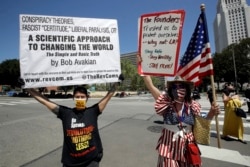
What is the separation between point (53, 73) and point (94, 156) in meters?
1.20

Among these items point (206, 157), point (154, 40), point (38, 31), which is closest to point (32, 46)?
point (38, 31)

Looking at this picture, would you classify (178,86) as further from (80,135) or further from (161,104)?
(80,135)

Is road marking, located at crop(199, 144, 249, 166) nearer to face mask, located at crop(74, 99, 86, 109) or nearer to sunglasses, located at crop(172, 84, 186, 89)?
sunglasses, located at crop(172, 84, 186, 89)

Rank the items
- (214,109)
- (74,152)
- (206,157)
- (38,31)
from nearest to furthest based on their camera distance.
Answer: (74,152)
(214,109)
(38,31)
(206,157)

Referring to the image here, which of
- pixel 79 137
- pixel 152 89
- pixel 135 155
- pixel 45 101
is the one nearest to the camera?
pixel 79 137

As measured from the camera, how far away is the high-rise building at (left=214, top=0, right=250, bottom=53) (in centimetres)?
10706

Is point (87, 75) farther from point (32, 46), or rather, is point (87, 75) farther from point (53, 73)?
point (32, 46)

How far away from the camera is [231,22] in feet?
361

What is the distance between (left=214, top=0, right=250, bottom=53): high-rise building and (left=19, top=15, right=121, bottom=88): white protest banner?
112 m

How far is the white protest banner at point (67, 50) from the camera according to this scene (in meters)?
3.01

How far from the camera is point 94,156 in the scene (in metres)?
2.71

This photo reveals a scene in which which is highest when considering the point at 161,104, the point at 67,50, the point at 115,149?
the point at 67,50

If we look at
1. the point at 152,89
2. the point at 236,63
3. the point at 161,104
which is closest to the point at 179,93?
the point at 161,104

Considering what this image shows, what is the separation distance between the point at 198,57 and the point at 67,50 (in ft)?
6.26
